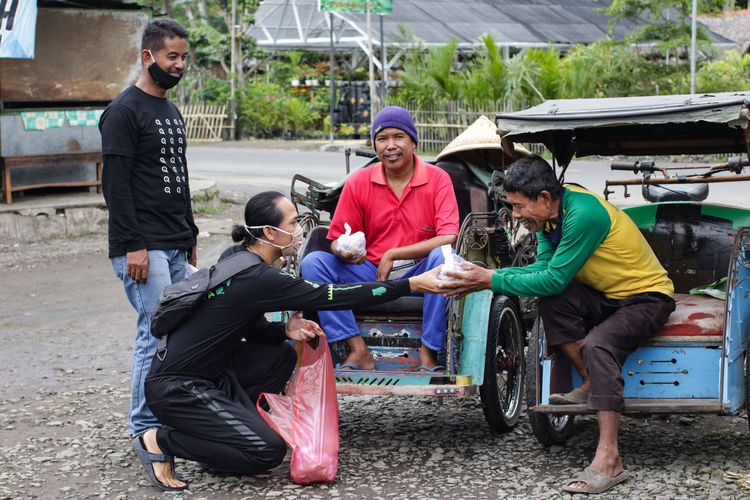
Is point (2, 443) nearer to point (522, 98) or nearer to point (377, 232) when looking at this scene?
point (377, 232)

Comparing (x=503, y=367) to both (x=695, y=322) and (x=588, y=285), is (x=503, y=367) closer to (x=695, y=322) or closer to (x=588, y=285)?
(x=588, y=285)

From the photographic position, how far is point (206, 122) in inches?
1261

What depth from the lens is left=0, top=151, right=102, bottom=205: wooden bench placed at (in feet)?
43.3

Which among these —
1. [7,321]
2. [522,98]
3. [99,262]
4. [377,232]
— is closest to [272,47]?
[522,98]

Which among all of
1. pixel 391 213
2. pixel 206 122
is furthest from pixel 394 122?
pixel 206 122

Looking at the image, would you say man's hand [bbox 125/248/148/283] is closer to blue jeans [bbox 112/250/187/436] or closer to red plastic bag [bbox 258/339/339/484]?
blue jeans [bbox 112/250/187/436]

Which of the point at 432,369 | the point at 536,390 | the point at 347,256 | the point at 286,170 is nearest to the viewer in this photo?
the point at 536,390

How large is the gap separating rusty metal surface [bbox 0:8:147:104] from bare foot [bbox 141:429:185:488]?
9510mm

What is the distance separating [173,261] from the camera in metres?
5.65

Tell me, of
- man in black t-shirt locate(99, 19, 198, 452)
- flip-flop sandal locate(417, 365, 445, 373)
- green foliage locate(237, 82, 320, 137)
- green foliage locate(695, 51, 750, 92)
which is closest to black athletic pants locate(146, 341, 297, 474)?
man in black t-shirt locate(99, 19, 198, 452)

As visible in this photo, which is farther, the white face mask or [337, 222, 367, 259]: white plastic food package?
[337, 222, 367, 259]: white plastic food package

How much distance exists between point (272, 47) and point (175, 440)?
3058 centimetres

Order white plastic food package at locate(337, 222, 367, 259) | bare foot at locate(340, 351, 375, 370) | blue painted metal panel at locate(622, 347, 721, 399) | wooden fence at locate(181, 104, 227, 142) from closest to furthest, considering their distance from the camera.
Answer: blue painted metal panel at locate(622, 347, 721, 399)
bare foot at locate(340, 351, 375, 370)
white plastic food package at locate(337, 222, 367, 259)
wooden fence at locate(181, 104, 227, 142)

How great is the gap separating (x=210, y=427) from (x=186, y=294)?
65 cm
